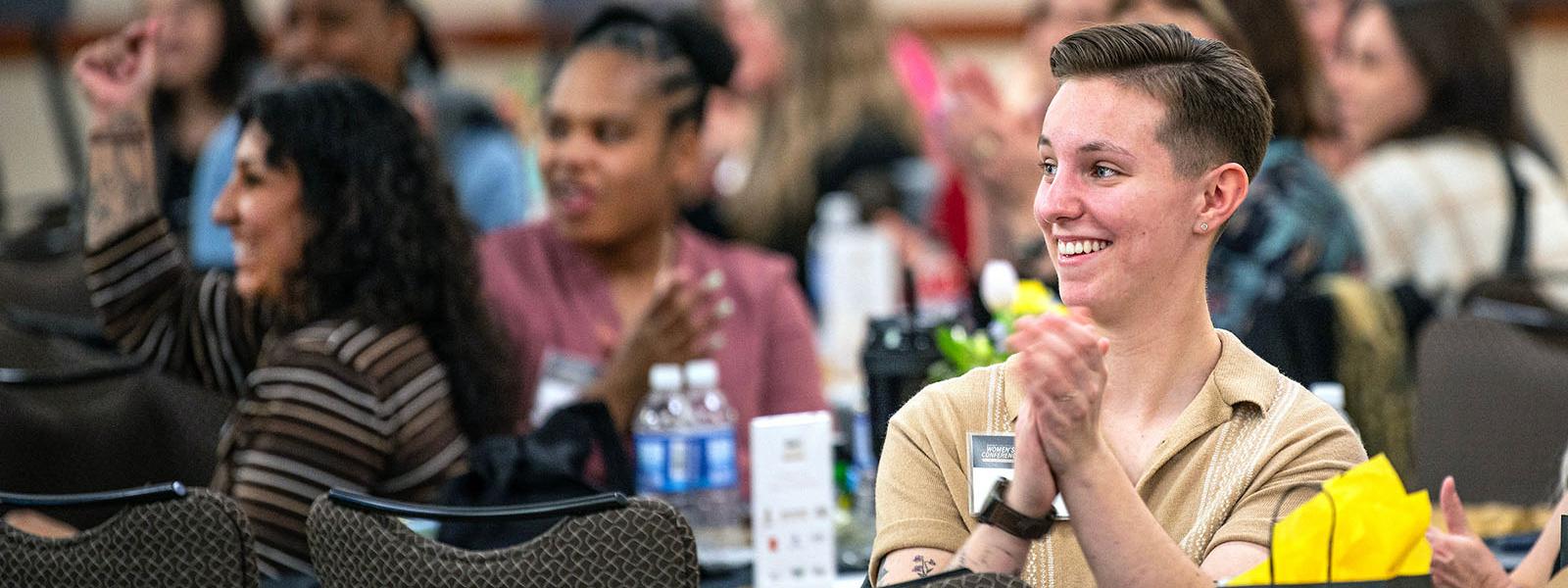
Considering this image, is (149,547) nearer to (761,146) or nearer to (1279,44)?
(1279,44)

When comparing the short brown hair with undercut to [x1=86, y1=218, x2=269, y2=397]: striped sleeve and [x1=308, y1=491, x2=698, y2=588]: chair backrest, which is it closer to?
[x1=308, y1=491, x2=698, y2=588]: chair backrest

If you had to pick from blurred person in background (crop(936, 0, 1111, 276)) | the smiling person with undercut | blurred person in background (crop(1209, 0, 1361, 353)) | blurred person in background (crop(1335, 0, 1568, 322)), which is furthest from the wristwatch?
blurred person in background (crop(1335, 0, 1568, 322))

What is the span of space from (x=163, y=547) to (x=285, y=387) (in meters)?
0.66

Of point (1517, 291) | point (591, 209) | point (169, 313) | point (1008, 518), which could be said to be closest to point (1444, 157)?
point (1517, 291)

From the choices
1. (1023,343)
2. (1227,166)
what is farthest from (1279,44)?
(1023,343)

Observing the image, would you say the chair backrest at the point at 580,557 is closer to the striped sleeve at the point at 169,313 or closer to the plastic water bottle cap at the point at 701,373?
the plastic water bottle cap at the point at 701,373

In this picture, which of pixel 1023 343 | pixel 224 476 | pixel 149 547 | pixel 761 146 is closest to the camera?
pixel 1023 343

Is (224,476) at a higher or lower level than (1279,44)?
lower

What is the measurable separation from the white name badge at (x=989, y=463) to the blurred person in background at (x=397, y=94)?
1866 mm

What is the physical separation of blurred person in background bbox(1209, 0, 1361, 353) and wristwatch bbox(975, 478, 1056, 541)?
4.98ft

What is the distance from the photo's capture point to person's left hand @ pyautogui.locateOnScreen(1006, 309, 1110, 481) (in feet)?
4.56

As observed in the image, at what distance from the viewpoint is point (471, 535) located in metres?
2.21

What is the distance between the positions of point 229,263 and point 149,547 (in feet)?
5.84

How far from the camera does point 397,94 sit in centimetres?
326
